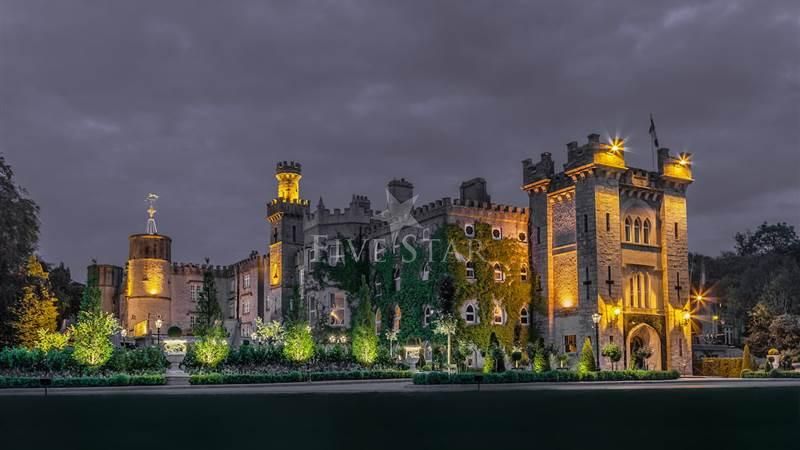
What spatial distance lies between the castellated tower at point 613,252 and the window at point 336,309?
14787 millimetres

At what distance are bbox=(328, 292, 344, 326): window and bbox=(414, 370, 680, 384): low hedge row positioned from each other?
989 inches

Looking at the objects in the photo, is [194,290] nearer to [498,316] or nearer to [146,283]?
[146,283]

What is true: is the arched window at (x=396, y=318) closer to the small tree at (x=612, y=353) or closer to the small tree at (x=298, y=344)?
the small tree at (x=298, y=344)

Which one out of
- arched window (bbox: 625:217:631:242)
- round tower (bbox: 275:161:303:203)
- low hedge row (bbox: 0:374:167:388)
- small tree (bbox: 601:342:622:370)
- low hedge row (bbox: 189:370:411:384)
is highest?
round tower (bbox: 275:161:303:203)

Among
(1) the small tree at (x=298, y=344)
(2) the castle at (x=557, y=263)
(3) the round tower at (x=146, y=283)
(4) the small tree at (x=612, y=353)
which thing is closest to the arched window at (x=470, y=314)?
(2) the castle at (x=557, y=263)

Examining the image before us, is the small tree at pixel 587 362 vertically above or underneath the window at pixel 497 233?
underneath

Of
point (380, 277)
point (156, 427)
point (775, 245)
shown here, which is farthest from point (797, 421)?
point (775, 245)

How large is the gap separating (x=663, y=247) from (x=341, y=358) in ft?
70.1

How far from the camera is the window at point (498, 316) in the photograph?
54969 mm

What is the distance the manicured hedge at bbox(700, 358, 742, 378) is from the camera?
168 feet

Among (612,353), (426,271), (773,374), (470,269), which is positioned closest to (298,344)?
(426,271)

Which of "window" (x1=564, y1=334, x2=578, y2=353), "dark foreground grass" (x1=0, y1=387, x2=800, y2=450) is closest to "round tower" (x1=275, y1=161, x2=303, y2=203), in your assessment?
"window" (x1=564, y1=334, x2=578, y2=353)

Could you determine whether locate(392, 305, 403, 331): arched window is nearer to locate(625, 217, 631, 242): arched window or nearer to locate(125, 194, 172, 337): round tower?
locate(625, 217, 631, 242): arched window

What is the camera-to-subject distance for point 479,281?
54719mm
